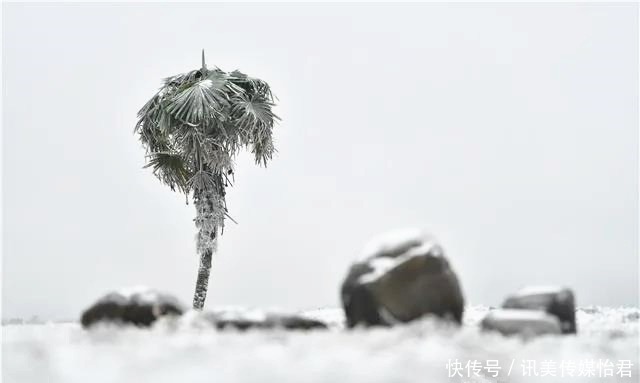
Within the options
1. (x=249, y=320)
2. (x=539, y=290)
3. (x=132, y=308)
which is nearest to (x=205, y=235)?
(x=132, y=308)

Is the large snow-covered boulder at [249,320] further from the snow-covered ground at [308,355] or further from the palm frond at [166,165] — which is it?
the palm frond at [166,165]

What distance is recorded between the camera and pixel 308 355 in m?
7.52

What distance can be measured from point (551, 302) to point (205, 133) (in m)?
10.1

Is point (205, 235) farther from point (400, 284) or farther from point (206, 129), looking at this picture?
point (400, 284)

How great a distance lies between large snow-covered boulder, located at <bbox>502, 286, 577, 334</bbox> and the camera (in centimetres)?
998

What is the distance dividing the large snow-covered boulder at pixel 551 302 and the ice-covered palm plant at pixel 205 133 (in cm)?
934

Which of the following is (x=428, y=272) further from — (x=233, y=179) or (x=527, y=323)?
(x=233, y=179)

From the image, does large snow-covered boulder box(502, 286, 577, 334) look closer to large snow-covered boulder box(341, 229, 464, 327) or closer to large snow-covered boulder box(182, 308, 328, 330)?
large snow-covered boulder box(341, 229, 464, 327)

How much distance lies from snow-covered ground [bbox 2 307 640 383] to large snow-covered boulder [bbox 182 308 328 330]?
15 cm

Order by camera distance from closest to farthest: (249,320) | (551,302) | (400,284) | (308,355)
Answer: (308,355) → (249,320) → (400,284) → (551,302)

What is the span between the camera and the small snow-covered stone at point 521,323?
30.2 ft

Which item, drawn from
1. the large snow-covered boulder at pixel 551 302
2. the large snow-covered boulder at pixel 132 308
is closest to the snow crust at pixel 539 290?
the large snow-covered boulder at pixel 551 302

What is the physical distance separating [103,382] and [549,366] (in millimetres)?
4769

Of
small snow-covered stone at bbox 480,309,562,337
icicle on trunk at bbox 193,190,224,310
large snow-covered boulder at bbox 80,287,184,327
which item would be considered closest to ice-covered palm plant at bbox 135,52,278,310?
icicle on trunk at bbox 193,190,224,310
